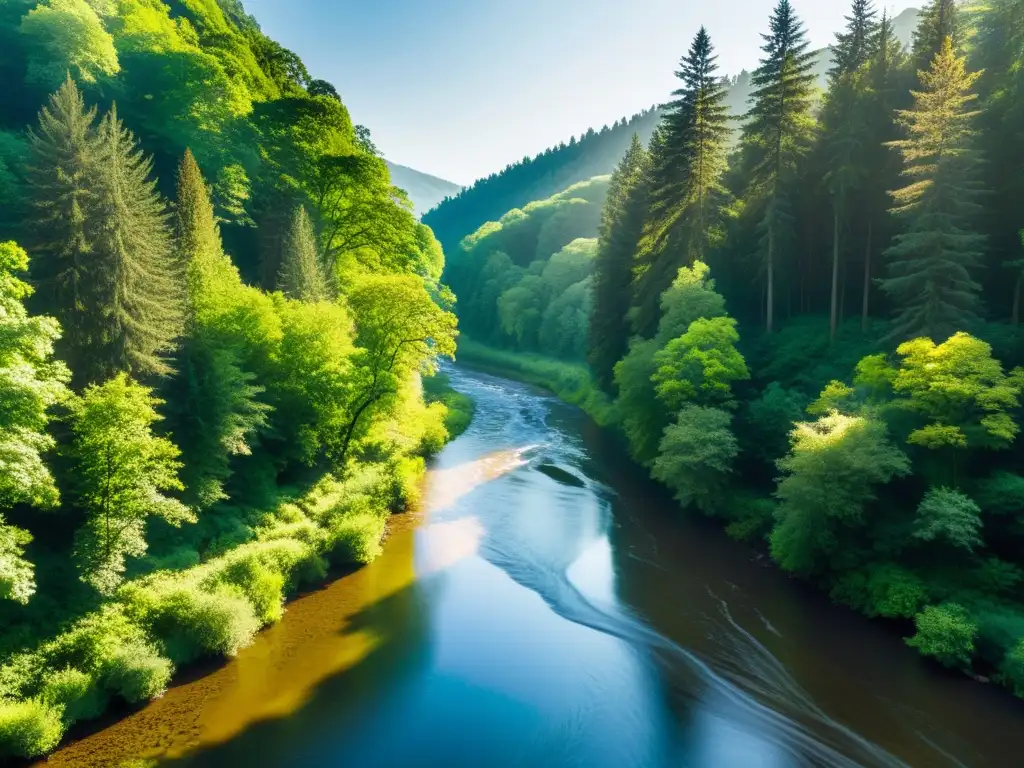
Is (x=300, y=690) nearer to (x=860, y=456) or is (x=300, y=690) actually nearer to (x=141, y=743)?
(x=141, y=743)

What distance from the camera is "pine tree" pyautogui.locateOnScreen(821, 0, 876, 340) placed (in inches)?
1280

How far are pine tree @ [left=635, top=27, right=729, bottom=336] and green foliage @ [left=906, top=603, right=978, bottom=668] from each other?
24469 millimetres

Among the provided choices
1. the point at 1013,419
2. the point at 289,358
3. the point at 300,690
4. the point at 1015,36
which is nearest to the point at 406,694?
the point at 300,690

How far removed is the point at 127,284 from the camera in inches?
727

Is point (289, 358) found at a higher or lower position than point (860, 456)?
higher

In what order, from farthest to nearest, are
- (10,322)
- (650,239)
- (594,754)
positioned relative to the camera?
(650,239), (594,754), (10,322)

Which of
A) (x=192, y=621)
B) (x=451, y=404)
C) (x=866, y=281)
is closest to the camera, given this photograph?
(x=192, y=621)

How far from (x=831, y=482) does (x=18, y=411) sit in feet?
78.0

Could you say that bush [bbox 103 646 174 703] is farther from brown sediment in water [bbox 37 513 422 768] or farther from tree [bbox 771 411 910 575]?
tree [bbox 771 411 910 575]

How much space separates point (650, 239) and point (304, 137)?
2395 cm

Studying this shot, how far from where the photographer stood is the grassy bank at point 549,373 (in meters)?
51.0

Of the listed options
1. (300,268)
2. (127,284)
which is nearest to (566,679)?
(127,284)

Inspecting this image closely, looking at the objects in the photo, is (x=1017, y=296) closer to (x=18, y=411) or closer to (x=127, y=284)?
(x=127, y=284)

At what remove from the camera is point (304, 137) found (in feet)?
121
